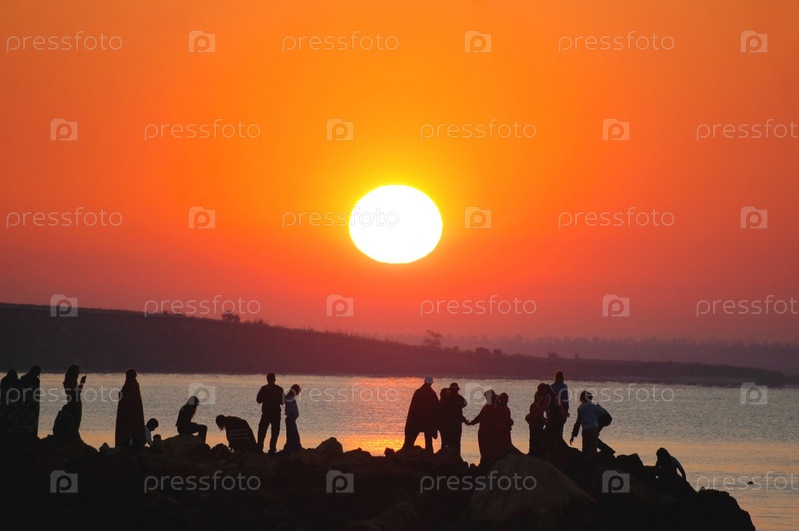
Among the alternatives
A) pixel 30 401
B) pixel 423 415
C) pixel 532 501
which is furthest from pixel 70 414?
pixel 532 501

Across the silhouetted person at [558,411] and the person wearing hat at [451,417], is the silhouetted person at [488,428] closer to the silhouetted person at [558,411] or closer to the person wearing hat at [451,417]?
the person wearing hat at [451,417]

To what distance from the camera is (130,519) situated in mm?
19406

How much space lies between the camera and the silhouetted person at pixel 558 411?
2356cm

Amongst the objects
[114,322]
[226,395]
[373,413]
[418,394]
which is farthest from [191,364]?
[418,394]

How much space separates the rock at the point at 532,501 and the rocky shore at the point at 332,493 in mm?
17

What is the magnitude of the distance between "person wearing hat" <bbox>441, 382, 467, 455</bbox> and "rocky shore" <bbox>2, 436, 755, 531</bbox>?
1.49m

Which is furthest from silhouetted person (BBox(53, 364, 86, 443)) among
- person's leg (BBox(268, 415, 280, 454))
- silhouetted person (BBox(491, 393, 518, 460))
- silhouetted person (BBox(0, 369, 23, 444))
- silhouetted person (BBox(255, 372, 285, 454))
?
silhouetted person (BBox(491, 393, 518, 460))

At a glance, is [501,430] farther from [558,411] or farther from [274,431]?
[274,431]

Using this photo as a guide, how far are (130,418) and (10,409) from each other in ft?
8.01

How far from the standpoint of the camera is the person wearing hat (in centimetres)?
2523

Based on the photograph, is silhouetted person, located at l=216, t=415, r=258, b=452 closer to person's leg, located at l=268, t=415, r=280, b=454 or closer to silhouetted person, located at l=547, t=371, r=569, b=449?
person's leg, located at l=268, t=415, r=280, b=454

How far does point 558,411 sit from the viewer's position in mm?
23625

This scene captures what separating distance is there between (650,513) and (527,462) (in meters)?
2.79

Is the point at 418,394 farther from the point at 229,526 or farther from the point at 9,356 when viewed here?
the point at 9,356
